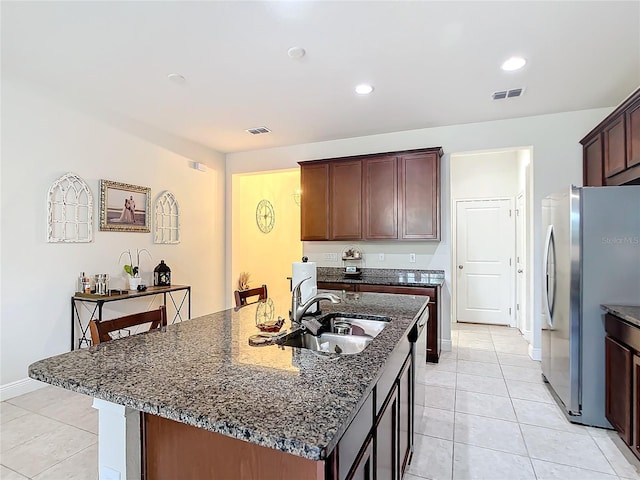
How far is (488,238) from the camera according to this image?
5.61 m

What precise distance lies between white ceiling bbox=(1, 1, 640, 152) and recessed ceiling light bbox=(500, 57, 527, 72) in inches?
2.2

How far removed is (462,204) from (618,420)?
13.1 feet

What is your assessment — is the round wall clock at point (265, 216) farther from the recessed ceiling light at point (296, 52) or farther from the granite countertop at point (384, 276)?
the recessed ceiling light at point (296, 52)

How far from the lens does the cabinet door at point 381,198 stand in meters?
4.16

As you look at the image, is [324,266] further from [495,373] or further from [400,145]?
[495,373]

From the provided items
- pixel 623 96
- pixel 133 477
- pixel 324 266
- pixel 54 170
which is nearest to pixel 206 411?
pixel 133 477

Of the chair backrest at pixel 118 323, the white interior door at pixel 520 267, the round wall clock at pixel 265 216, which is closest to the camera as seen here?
the chair backrest at pixel 118 323

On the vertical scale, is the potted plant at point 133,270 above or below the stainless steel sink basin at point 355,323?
above

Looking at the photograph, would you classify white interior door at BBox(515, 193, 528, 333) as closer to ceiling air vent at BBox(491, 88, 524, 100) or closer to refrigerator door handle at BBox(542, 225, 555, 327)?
refrigerator door handle at BBox(542, 225, 555, 327)

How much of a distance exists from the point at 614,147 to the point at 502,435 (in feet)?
8.38

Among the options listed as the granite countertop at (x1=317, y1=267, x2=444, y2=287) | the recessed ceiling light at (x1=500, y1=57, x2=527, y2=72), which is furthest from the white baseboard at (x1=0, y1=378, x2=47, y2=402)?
the recessed ceiling light at (x1=500, y1=57, x2=527, y2=72)

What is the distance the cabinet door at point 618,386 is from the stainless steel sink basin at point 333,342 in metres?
1.72

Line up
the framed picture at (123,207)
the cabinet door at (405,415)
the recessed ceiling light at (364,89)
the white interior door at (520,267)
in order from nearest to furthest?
the cabinet door at (405,415) → the recessed ceiling light at (364,89) → the framed picture at (123,207) → the white interior door at (520,267)

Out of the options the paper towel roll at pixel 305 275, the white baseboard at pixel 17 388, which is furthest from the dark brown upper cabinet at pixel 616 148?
the white baseboard at pixel 17 388
